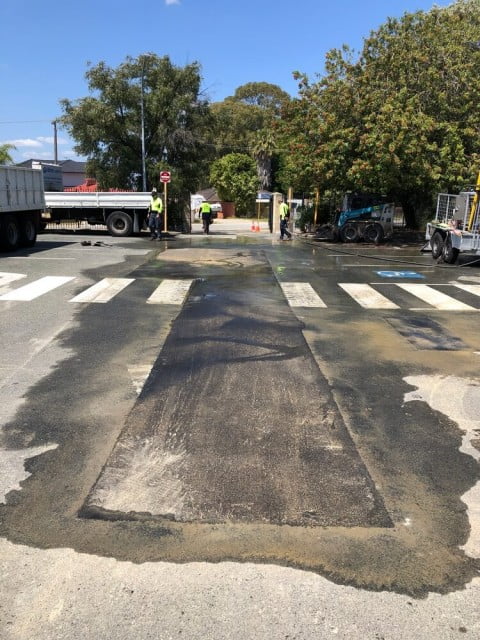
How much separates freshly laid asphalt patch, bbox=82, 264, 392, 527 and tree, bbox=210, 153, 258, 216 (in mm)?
61802

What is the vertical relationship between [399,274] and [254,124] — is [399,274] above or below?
below

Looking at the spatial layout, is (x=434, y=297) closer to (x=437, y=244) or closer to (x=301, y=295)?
(x=301, y=295)

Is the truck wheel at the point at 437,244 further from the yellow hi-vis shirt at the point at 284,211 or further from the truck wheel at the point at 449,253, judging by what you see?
the yellow hi-vis shirt at the point at 284,211

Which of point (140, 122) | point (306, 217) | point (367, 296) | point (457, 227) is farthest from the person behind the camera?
point (306, 217)

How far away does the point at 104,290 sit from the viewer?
38.7 feet

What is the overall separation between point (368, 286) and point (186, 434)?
950 cm

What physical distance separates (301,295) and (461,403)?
639 centimetres

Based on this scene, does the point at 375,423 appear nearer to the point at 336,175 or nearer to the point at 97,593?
the point at 97,593

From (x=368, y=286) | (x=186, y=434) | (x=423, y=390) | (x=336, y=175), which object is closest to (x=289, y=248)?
(x=336, y=175)

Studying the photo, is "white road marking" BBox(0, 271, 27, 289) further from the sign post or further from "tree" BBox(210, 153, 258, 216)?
"tree" BBox(210, 153, 258, 216)

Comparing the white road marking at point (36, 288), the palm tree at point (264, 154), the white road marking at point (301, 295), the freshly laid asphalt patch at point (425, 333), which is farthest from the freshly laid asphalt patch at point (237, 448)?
the palm tree at point (264, 154)

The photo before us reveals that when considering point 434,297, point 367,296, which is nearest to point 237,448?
point 367,296

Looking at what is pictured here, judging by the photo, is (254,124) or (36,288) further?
(254,124)

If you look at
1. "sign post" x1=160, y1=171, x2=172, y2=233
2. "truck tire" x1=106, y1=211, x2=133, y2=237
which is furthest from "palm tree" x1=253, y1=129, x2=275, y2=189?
"truck tire" x1=106, y1=211, x2=133, y2=237
